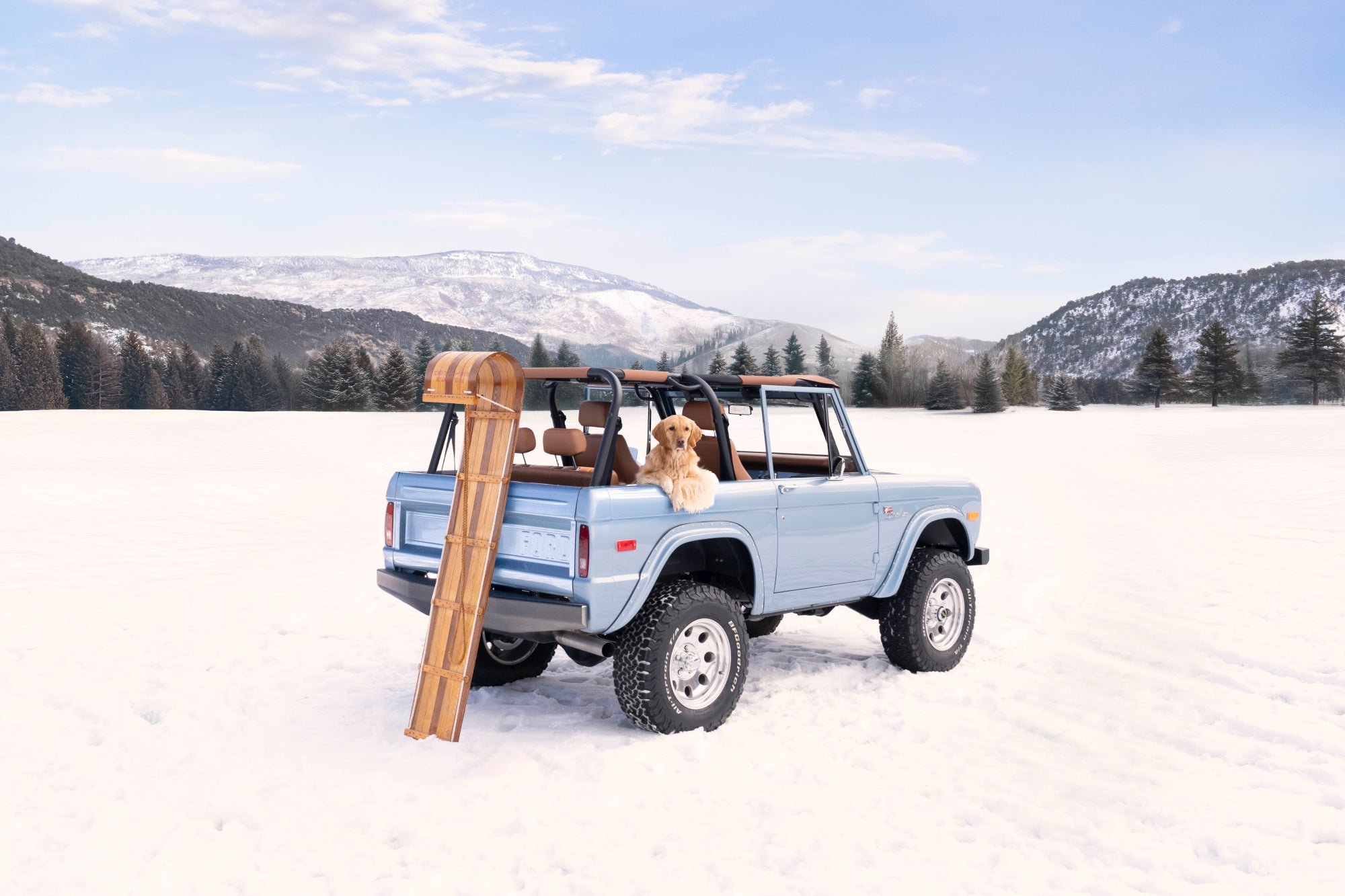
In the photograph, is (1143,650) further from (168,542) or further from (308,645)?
(168,542)

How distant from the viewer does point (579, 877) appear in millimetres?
4023

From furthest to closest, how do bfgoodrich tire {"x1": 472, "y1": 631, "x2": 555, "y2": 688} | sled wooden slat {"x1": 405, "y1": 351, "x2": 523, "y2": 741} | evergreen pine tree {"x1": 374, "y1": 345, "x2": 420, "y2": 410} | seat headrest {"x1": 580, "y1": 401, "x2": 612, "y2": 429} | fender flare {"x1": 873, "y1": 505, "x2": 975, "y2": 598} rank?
evergreen pine tree {"x1": 374, "y1": 345, "x2": 420, "y2": 410}
fender flare {"x1": 873, "y1": 505, "x2": 975, "y2": 598}
bfgoodrich tire {"x1": 472, "y1": 631, "x2": 555, "y2": 688}
seat headrest {"x1": 580, "y1": 401, "x2": 612, "y2": 429}
sled wooden slat {"x1": 405, "y1": 351, "x2": 523, "y2": 741}

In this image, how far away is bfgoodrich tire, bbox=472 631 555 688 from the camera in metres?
6.65

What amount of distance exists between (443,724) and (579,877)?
1.85m

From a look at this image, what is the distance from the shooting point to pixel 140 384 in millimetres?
82875

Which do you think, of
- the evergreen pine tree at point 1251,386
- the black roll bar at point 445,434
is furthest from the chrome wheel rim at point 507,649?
the evergreen pine tree at point 1251,386

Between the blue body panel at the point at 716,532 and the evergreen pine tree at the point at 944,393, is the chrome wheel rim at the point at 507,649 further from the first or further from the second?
the evergreen pine tree at the point at 944,393

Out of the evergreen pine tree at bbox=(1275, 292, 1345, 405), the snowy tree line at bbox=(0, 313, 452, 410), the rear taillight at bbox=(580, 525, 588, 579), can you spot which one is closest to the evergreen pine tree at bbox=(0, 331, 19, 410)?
the snowy tree line at bbox=(0, 313, 452, 410)

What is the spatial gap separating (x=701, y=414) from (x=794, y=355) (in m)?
74.3

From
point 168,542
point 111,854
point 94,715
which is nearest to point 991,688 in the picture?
point 111,854

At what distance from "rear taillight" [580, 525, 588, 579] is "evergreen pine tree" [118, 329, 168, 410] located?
87012mm

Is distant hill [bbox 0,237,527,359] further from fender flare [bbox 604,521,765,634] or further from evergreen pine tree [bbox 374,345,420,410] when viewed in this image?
fender flare [bbox 604,521,765,634]

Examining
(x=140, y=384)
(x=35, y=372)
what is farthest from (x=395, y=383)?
(x=35, y=372)

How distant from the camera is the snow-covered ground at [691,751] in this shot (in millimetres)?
4168
